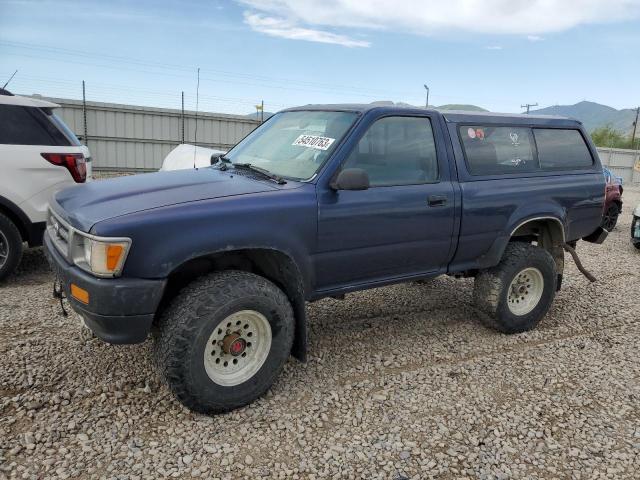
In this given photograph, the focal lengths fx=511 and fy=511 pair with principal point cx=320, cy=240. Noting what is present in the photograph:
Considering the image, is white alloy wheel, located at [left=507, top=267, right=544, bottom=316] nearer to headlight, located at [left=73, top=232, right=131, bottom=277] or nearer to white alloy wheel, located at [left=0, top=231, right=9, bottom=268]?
headlight, located at [left=73, top=232, right=131, bottom=277]

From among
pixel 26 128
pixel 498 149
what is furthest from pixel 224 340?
pixel 26 128

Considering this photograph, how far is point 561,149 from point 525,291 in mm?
1389

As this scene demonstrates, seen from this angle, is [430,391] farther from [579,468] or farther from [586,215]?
[586,215]

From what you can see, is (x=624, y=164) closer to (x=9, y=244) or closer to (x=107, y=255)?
Result: (x=9, y=244)

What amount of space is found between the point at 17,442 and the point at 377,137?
9.71ft

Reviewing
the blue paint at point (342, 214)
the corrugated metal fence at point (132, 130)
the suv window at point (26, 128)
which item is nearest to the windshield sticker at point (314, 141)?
the blue paint at point (342, 214)

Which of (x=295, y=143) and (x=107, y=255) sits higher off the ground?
(x=295, y=143)

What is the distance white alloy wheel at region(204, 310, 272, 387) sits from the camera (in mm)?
3146

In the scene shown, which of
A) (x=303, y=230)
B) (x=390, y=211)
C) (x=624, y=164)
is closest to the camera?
(x=303, y=230)

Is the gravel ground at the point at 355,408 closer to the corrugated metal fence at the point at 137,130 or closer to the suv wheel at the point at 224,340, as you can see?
the suv wheel at the point at 224,340

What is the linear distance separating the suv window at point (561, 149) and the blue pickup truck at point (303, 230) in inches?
0.8

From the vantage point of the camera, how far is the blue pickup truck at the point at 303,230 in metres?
2.88

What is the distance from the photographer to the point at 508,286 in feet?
14.9

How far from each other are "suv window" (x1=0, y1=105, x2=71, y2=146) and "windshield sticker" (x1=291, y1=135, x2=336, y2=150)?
312 cm
